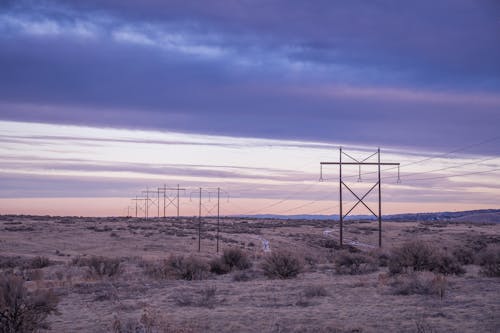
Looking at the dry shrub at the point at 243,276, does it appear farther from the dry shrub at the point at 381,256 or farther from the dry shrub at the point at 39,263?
the dry shrub at the point at 39,263

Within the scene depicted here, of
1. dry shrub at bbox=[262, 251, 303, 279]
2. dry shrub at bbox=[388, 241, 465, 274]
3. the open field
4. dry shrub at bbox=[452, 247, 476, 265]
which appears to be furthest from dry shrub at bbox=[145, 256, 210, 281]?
dry shrub at bbox=[452, 247, 476, 265]

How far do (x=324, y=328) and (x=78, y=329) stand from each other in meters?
8.46

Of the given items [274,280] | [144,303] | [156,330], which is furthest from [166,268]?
[156,330]

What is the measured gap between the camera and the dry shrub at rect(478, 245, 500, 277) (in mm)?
32938

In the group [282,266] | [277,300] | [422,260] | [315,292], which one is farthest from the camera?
[422,260]

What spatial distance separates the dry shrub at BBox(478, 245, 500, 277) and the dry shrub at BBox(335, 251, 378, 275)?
7312mm

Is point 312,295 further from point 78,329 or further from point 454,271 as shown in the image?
point 454,271

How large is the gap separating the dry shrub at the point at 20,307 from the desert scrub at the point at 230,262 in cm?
2134

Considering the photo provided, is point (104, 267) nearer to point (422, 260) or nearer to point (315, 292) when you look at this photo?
point (315, 292)

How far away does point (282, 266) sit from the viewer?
1427 inches

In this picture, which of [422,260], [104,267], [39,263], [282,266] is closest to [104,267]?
[104,267]

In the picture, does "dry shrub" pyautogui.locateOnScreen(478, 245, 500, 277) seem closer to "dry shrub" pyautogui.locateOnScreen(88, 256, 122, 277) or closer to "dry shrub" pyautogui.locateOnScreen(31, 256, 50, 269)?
"dry shrub" pyautogui.locateOnScreen(88, 256, 122, 277)

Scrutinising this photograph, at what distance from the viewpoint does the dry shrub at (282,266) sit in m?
36.1

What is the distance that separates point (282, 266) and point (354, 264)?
21.8ft
